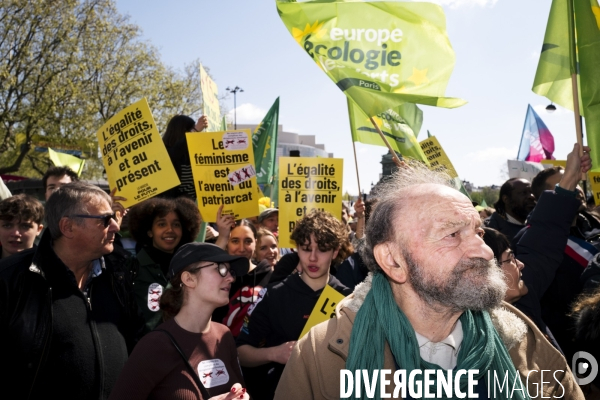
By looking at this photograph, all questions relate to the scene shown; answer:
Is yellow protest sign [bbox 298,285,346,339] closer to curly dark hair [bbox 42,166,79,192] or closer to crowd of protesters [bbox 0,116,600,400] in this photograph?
crowd of protesters [bbox 0,116,600,400]

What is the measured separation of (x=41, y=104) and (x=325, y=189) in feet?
64.3

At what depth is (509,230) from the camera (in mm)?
5699

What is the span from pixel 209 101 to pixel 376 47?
2.87 m

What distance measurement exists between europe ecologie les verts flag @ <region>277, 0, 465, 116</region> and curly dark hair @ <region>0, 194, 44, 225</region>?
261 centimetres

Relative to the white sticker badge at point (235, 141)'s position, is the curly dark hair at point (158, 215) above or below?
below

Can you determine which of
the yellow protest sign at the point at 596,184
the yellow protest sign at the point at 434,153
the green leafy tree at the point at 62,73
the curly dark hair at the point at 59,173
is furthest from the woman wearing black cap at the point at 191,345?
the green leafy tree at the point at 62,73

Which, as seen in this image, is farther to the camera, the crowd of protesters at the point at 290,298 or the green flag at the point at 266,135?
the green flag at the point at 266,135

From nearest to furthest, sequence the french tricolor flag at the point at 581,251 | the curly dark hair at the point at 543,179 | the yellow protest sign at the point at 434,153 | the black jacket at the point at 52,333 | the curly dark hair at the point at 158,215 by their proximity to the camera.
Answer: the black jacket at the point at 52,333, the french tricolor flag at the point at 581,251, the curly dark hair at the point at 158,215, the curly dark hair at the point at 543,179, the yellow protest sign at the point at 434,153

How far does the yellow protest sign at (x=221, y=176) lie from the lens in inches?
213

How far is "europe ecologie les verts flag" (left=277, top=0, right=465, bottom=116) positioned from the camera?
4738 millimetres

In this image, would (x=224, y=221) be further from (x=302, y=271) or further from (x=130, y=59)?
(x=130, y=59)

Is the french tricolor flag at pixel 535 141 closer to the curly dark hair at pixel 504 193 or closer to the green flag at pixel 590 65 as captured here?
the curly dark hair at pixel 504 193

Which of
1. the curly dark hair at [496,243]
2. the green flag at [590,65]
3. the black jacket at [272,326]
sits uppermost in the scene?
the green flag at [590,65]

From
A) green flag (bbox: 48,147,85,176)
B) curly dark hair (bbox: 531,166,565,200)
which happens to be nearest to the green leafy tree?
green flag (bbox: 48,147,85,176)
